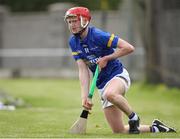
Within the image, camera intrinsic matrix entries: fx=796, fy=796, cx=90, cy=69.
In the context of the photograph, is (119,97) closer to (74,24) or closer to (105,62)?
(105,62)

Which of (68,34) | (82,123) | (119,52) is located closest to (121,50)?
(119,52)

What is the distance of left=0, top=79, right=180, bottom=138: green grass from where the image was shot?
446 inches

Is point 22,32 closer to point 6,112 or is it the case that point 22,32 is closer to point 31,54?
point 31,54

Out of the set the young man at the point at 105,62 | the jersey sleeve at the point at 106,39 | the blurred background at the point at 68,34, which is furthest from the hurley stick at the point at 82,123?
the blurred background at the point at 68,34

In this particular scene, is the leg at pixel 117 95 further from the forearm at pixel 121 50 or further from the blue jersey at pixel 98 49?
the forearm at pixel 121 50

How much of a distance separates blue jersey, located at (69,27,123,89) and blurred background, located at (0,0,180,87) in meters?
11.5

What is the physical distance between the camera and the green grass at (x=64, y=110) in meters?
11.3

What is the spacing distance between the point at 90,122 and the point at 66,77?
17199mm

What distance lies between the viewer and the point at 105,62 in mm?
10883

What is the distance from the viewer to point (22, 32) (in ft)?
112

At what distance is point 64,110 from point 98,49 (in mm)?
6214

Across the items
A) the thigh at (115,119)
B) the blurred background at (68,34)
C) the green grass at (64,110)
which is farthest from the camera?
the blurred background at (68,34)

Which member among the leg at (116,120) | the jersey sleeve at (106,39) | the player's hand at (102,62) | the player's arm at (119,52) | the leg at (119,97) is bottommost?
the leg at (116,120)

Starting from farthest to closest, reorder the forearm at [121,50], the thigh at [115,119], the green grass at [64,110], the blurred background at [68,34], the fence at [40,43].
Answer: the fence at [40,43], the blurred background at [68,34], the green grass at [64,110], the thigh at [115,119], the forearm at [121,50]
